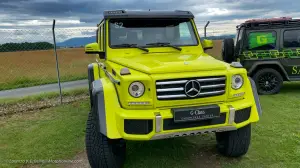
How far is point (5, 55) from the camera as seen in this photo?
33.3ft

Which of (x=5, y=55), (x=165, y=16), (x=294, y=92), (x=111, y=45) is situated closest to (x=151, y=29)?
(x=165, y=16)

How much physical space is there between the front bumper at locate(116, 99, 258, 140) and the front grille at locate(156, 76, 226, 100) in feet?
0.56

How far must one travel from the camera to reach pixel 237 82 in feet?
11.5

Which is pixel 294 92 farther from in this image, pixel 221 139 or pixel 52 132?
pixel 52 132

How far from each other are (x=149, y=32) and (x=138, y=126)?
1864mm

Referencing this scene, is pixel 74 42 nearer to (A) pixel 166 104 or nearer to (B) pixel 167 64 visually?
(B) pixel 167 64

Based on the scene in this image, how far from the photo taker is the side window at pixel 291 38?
7.88 metres

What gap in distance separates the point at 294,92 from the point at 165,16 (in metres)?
5.73

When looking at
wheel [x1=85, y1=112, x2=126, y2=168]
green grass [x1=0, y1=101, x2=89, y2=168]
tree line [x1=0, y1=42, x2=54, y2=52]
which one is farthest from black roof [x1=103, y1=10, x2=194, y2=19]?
tree line [x1=0, y1=42, x2=54, y2=52]

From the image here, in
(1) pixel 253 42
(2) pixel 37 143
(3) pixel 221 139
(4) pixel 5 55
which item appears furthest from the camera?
(4) pixel 5 55

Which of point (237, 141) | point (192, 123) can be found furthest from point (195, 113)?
point (237, 141)

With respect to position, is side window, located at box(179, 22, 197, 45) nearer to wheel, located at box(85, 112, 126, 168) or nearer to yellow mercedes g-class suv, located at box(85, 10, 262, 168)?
yellow mercedes g-class suv, located at box(85, 10, 262, 168)

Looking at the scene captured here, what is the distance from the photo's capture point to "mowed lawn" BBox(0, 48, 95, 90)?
35.4 ft

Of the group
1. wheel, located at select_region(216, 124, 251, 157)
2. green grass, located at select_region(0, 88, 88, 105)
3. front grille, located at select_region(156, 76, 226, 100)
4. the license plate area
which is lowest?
green grass, located at select_region(0, 88, 88, 105)
